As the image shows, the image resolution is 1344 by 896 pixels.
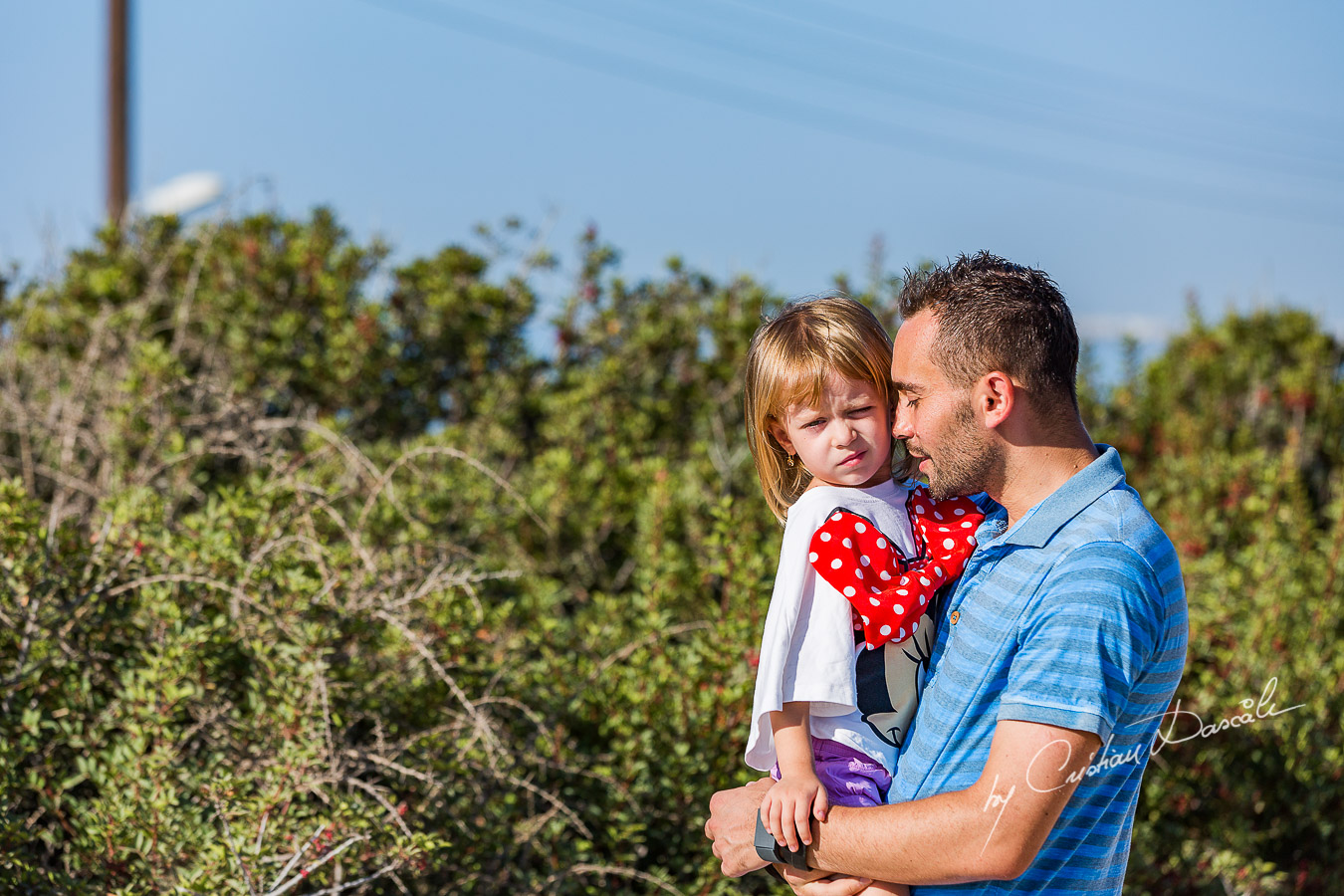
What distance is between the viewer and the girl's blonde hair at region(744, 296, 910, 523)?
2.06m

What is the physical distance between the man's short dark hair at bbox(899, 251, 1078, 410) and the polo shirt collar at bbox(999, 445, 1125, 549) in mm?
140

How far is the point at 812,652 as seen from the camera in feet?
6.28

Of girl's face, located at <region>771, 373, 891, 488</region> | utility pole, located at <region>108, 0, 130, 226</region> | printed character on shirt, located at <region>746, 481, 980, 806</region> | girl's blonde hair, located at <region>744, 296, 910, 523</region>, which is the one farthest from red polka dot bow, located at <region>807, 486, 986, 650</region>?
utility pole, located at <region>108, 0, 130, 226</region>

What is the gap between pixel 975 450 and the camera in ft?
5.95

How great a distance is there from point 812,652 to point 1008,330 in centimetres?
65

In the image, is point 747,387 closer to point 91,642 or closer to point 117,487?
point 91,642

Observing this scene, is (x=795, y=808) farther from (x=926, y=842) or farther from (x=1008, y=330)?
(x=1008, y=330)

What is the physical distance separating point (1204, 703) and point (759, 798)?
7.70ft

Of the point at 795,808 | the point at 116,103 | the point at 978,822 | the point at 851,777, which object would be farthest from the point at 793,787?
the point at 116,103

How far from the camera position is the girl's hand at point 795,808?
1.80 m

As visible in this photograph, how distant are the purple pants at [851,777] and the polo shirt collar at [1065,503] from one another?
1.57 feet

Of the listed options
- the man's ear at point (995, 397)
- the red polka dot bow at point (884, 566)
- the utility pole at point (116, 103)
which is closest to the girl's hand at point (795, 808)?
the red polka dot bow at point (884, 566)

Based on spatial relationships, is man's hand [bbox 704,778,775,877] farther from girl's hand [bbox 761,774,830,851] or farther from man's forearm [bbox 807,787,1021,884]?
man's forearm [bbox 807,787,1021,884]

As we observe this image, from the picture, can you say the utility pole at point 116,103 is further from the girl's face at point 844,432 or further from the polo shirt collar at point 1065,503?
the polo shirt collar at point 1065,503
